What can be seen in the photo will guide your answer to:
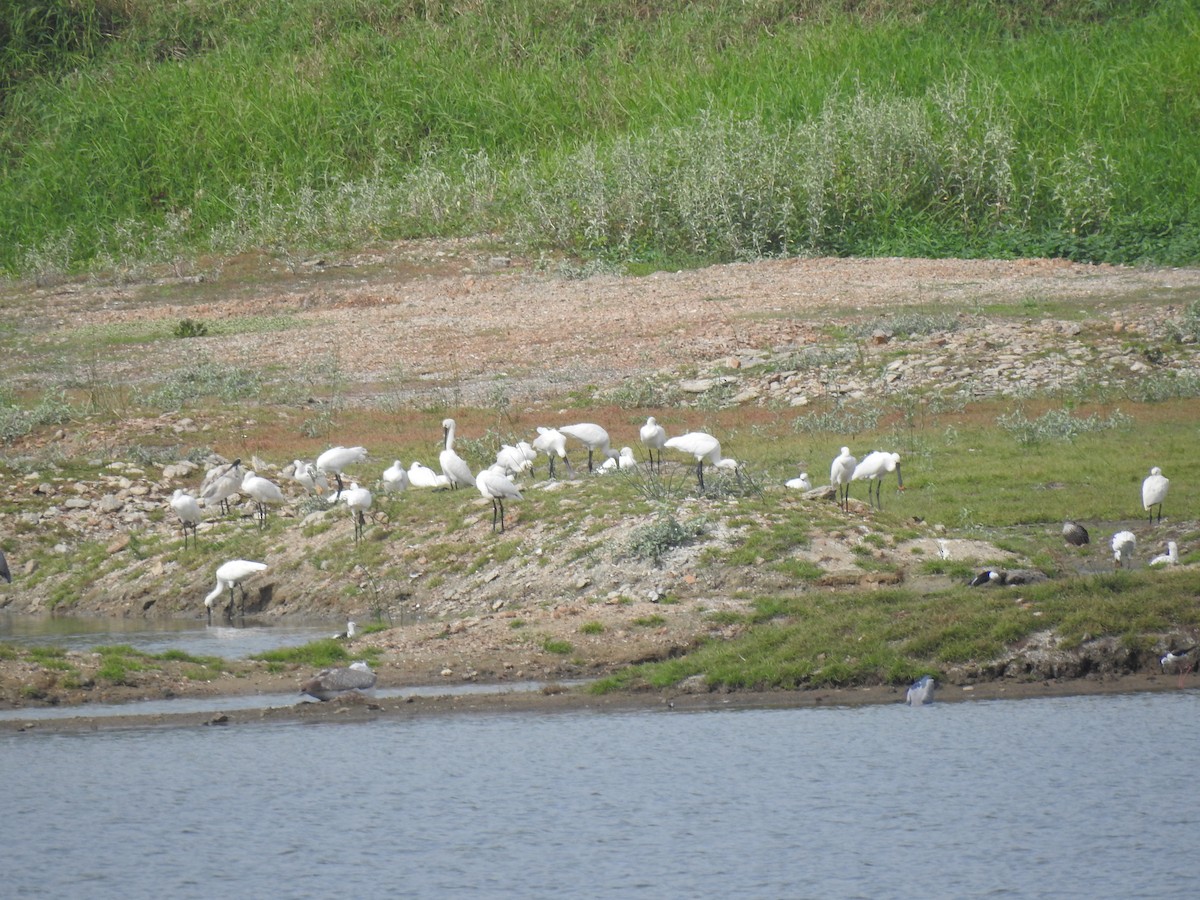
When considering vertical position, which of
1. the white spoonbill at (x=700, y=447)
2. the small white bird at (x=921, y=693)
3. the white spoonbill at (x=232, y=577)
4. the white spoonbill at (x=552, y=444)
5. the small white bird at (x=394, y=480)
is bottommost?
the white spoonbill at (x=232, y=577)

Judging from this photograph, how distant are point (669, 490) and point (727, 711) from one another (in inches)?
190

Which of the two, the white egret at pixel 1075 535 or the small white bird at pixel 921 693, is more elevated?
the small white bird at pixel 921 693

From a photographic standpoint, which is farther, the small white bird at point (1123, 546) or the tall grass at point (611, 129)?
the tall grass at point (611, 129)

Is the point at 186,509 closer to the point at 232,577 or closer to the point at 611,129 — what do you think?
the point at 232,577

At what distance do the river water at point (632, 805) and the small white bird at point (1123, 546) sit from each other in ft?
12.4

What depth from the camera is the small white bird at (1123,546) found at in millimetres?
15570

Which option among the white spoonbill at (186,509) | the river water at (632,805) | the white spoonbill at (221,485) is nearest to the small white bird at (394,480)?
the white spoonbill at (221,485)

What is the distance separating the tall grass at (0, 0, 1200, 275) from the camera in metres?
35.5

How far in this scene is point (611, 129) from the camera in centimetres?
4159

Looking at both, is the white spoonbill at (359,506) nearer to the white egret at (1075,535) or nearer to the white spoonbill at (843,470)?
the white spoonbill at (843,470)

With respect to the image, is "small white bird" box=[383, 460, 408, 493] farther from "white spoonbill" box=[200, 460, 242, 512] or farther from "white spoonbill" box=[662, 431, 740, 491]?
"white spoonbill" box=[662, 431, 740, 491]

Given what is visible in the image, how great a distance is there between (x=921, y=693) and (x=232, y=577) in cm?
774

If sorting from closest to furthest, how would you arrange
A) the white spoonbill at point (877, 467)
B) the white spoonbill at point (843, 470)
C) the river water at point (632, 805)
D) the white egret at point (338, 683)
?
the river water at point (632, 805), the white egret at point (338, 683), the white spoonbill at point (843, 470), the white spoonbill at point (877, 467)

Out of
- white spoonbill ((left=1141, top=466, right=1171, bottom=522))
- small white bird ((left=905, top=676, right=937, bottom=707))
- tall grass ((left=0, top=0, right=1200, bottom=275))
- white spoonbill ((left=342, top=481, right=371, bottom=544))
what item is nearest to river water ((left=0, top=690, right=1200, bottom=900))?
small white bird ((left=905, top=676, right=937, bottom=707))
